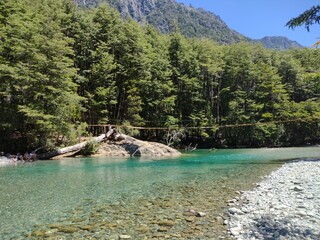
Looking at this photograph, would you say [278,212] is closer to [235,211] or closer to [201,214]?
[235,211]

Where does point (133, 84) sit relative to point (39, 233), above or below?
above

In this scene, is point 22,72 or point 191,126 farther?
point 191,126

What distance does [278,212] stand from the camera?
6535 mm

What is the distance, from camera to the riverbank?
5.32 meters

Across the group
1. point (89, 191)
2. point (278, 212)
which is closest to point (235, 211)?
point (278, 212)

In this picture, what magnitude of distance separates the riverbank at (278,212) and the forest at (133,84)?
53.9ft

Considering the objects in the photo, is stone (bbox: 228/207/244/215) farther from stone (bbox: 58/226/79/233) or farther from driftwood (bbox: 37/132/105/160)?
driftwood (bbox: 37/132/105/160)

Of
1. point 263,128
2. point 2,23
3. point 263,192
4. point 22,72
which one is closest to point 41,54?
point 22,72

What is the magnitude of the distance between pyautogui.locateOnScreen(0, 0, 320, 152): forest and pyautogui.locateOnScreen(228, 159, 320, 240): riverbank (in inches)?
647

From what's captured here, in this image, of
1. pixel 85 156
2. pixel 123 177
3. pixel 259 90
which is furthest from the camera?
pixel 259 90

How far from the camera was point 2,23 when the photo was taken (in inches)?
965

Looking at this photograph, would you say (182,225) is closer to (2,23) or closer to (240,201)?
(240,201)

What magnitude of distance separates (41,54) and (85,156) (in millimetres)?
8775

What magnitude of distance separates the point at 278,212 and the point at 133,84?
28248mm
